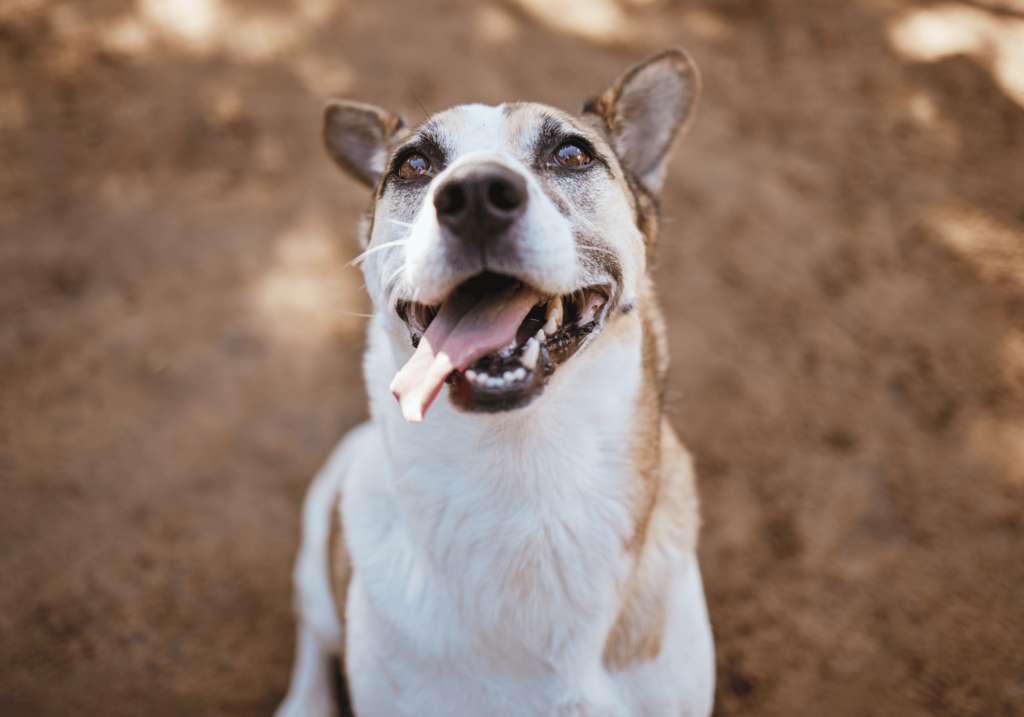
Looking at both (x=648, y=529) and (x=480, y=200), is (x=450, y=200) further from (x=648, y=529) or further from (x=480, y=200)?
(x=648, y=529)

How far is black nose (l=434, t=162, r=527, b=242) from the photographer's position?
1.42m

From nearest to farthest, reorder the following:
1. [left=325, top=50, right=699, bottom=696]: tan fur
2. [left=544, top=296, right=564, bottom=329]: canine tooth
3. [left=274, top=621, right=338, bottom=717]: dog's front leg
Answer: [left=544, top=296, right=564, bottom=329]: canine tooth → [left=325, top=50, right=699, bottom=696]: tan fur → [left=274, top=621, right=338, bottom=717]: dog's front leg

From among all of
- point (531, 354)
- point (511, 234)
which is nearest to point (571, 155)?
point (511, 234)

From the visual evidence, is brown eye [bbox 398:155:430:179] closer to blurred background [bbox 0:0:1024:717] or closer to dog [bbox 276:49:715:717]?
dog [bbox 276:49:715:717]

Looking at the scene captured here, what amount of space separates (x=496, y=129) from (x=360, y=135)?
0.74 metres

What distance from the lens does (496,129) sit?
1.86 meters

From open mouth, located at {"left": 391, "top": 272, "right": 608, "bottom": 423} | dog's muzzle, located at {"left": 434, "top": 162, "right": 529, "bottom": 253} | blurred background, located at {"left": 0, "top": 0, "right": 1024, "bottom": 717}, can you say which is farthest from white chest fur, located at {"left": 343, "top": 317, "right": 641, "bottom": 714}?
blurred background, located at {"left": 0, "top": 0, "right": 1024, "bottom": 717}

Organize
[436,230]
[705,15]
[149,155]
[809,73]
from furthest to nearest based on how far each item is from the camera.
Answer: [705,15]
[809,73]
[149,155]
[436,230]

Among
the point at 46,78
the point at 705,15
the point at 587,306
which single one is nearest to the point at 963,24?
the point at 705,15

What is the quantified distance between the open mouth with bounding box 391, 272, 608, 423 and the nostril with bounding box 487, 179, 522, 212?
241 millimetres

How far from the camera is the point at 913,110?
425 cm

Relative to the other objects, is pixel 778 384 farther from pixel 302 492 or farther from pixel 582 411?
pixel 302 492

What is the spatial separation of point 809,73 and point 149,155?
191 inches

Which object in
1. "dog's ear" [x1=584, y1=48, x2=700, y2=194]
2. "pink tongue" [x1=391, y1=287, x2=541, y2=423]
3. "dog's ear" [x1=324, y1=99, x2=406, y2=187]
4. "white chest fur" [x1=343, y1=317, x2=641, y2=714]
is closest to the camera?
"pink tongue" [x1=391, y1=287, x2=541, y2=423]
